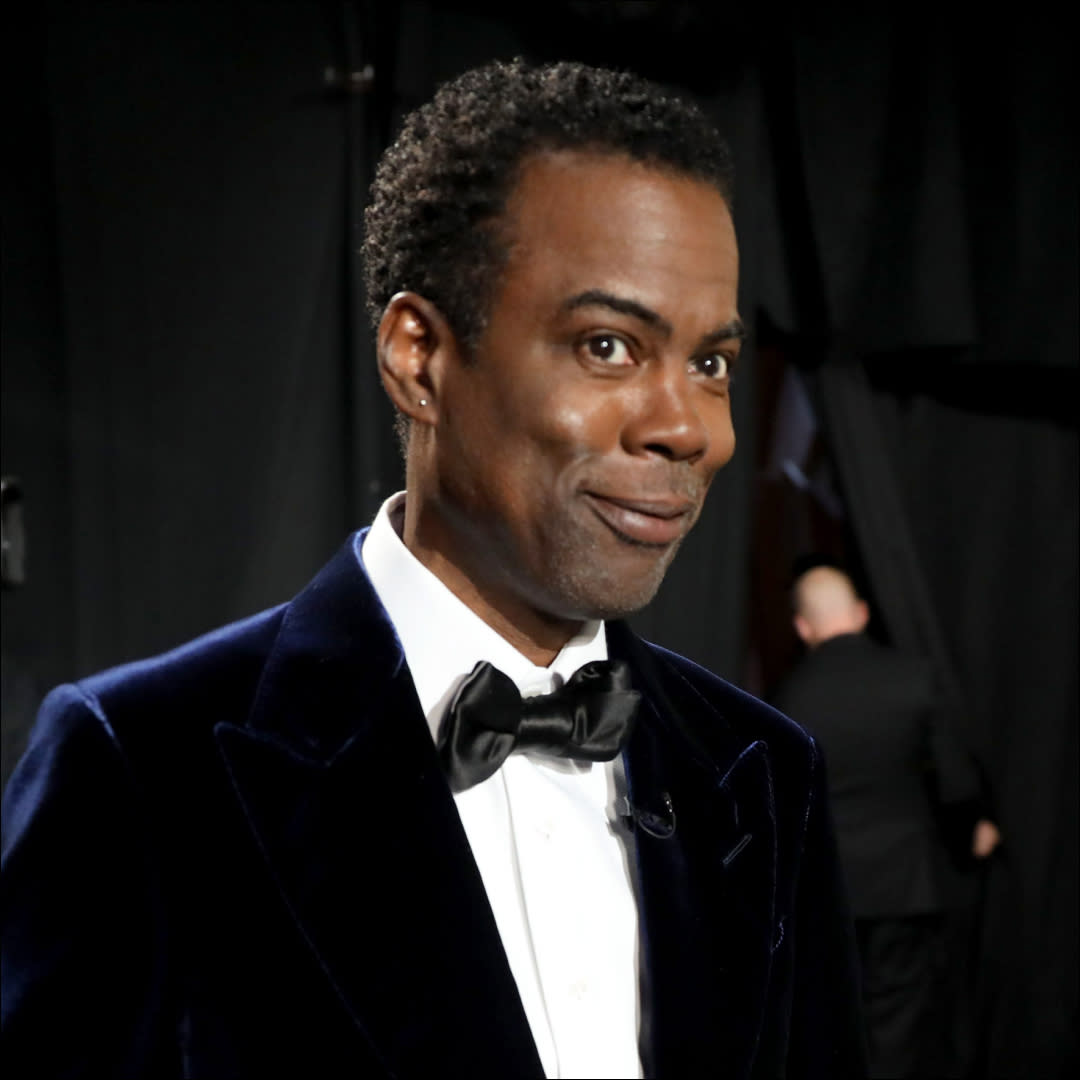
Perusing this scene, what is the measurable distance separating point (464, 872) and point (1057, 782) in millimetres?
2837

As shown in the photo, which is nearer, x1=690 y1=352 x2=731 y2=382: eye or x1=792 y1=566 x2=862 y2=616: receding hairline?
x1=690 y1=352 x2=731 y2=382: eye

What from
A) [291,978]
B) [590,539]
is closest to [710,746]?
[590,539]

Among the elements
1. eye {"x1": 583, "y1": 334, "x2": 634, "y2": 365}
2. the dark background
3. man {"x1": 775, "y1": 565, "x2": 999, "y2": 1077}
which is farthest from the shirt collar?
man {"x1": 775, "y1": 565, "x2": 999, "y2": 1077}

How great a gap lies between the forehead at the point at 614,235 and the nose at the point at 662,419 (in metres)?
0.05

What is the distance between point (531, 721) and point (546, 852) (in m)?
0.09

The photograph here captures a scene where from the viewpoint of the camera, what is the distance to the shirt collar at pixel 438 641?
3.42 feet

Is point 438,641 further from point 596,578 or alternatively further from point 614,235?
point 614,235

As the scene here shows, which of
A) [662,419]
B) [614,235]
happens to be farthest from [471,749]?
[614,235]

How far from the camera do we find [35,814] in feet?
2.99

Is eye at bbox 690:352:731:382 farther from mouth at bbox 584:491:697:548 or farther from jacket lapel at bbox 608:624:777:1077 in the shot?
jacket lapel at bbox 608:624:777:1077

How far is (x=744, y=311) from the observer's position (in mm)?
3068

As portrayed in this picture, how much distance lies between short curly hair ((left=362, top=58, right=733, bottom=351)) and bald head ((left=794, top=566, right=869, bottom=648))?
7.99ft

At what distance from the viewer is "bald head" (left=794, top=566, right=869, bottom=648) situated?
3395 millimetres

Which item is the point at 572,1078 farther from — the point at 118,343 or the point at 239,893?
the point at 118,343
